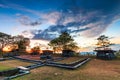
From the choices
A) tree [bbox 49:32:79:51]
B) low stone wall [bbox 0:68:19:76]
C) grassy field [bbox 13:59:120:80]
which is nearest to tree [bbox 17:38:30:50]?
tree [bbox 49:32:79:51]

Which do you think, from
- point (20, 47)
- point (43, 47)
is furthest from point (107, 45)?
point (20, 47)

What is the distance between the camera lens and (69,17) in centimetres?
2834

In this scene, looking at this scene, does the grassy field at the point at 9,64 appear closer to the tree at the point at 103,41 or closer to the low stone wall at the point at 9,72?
the low stone wall at the point at 9,72

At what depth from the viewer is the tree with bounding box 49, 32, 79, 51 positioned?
137 ft

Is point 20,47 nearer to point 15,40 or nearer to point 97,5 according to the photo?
point 15,40

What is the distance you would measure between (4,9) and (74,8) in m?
14.4

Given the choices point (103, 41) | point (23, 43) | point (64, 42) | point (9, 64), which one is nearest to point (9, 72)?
point (9, 64)

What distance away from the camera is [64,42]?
42.2 metres

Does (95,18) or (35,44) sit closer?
(95,18)

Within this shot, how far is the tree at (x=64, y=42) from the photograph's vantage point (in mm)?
41844

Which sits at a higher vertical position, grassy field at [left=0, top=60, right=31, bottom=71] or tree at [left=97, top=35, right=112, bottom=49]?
tree at [left=97, top=35, right=112, bottom=49]

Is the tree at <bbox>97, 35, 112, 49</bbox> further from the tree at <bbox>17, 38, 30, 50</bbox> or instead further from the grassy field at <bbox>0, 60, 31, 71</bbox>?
the grassy field at <bbox>0, 60, 31, 71</bbox>

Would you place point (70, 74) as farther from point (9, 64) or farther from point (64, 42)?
point (64, 42)

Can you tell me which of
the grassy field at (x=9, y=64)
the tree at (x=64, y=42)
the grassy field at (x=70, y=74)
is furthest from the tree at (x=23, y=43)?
the grassy field at (x=70, y=74)
